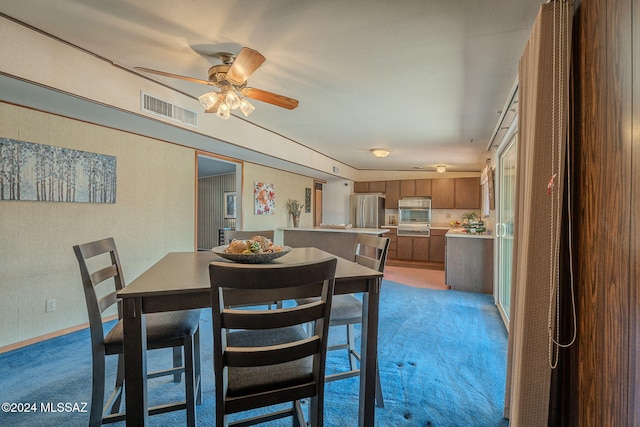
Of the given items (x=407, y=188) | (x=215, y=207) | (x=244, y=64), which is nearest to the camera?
(x=244, y=64)

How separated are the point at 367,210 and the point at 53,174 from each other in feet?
20.2

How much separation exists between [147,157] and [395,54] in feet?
9.71

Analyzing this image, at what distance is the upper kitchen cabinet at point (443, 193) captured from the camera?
7.22m

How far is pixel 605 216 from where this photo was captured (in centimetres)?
96

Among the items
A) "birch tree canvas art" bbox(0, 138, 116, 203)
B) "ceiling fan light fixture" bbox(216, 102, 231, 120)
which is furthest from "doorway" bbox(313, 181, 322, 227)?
"ceiling fan light fixture" bbox(216, 102, 231, 120)

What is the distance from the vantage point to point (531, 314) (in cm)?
122

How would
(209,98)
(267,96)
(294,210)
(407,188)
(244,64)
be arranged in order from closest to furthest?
1. (244,64)
2. (209,98)
3. (267,96)
4. (294,210)
5. (407,188)

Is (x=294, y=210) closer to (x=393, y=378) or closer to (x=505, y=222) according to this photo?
(x=505, y=222)

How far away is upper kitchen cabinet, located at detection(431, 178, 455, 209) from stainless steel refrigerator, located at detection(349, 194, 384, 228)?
1.28 m

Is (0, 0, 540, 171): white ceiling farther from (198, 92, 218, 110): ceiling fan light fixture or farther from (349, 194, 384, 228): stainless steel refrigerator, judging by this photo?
(349, 194, 384, 228): stainless steel refrigerator

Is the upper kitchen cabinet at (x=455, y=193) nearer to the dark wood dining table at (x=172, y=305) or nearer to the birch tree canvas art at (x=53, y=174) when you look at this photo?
the dark wood dining table at (x=172, y=305)

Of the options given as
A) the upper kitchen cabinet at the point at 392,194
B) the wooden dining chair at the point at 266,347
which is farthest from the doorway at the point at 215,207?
the wooden dining chair at the point at 266,347

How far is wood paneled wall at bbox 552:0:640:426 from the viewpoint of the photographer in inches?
31.8

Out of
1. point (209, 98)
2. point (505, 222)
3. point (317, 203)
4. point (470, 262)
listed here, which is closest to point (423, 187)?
point (317, 203)
